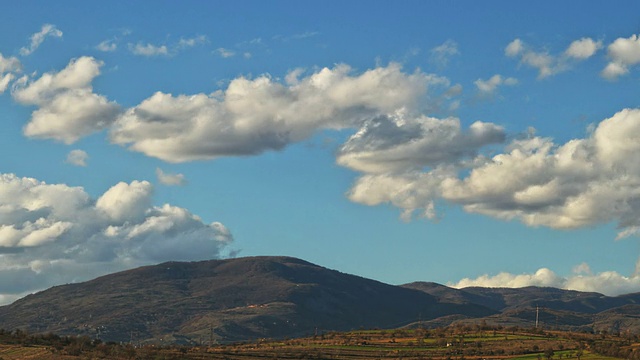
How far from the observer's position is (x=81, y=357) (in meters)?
200

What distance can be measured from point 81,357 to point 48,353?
7313 mm

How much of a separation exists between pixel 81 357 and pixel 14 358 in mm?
13992

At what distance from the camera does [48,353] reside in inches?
7859

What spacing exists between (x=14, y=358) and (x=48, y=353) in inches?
281

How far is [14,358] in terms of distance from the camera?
19650cm
